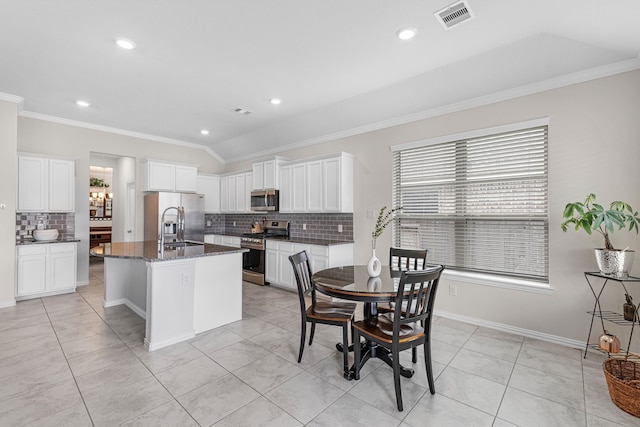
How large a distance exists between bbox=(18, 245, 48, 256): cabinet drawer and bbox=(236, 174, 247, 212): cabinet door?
3378 mm

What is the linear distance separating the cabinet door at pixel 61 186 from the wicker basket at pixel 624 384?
23.3 feet

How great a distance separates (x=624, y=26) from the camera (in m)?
2.35

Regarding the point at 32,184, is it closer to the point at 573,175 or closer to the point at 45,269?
the point at 45,269

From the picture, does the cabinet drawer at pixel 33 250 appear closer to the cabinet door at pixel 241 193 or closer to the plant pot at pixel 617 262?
the cabinet door at pixel 241 193

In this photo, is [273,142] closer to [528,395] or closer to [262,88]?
[262,88]

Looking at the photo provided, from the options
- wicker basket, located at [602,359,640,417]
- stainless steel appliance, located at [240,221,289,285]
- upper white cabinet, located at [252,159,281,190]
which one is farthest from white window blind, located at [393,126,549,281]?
stainless steel appliance, located at [240,221,289,285]

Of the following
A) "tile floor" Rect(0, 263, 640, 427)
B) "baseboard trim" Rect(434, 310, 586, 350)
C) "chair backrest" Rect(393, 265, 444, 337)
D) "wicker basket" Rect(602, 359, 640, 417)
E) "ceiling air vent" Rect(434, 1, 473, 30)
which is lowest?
"tile floor" Rect(0, 263, 640, 427)

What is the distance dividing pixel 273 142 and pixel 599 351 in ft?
18.5

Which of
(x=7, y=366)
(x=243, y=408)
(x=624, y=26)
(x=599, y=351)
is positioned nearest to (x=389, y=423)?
(x=243, y=408)

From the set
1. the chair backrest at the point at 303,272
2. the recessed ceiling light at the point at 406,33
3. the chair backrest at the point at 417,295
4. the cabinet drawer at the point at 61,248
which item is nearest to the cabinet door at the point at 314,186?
the chair backrest at the point at 303,272

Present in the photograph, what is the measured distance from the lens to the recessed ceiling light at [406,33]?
8.64 feet

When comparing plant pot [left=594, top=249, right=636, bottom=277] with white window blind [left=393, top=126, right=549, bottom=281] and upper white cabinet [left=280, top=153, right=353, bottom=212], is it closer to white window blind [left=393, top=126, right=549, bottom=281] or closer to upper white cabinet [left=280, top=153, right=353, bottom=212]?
white window blind [left=393, top=126, right=549, bottom=281]

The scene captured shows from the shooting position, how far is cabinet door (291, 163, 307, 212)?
5.41m

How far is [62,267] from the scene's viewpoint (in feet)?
15.8
